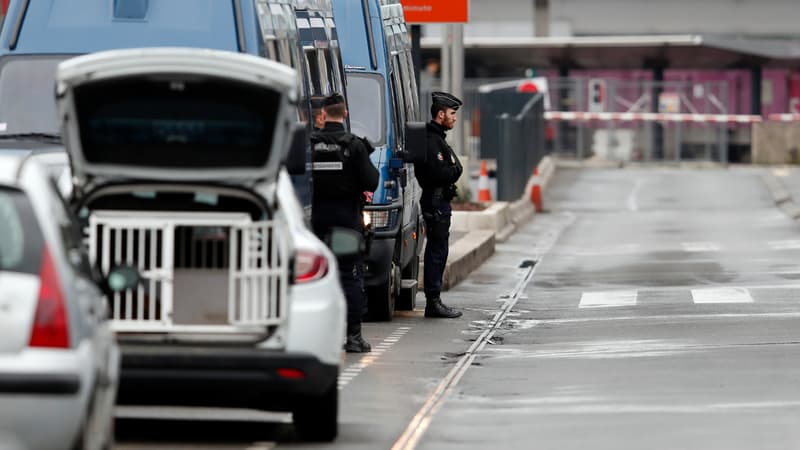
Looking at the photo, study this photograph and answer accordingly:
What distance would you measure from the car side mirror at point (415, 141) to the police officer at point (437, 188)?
1.45 feet

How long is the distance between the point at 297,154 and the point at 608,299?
8.48 metres

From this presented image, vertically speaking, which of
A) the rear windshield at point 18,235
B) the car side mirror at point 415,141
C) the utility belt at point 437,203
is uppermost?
the rear windshield at point 18,235

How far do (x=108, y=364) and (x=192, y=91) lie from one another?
2612 mm

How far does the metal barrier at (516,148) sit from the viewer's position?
3269cm

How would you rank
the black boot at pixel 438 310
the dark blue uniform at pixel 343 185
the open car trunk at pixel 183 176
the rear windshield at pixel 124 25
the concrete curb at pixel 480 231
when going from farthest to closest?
the concrete curb at pixel 480 231
the black boot at pixel 438 310
the dark blue uniform at pixel 343 185
the rear windshield at pixel 124 25
the open car trunk at pixel 183 176

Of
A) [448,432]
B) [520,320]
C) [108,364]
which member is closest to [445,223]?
[520,320]

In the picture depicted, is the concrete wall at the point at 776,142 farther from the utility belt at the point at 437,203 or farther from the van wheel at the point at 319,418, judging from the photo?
the van wheel at the point at 319,418

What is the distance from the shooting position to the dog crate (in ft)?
32.2

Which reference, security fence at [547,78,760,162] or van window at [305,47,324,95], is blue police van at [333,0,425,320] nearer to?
van window at [305,47,324,95]

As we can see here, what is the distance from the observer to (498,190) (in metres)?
32.7

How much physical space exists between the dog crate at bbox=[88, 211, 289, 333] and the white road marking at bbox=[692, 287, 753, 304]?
9842 mm

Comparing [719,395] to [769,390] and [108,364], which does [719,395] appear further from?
[108,364]

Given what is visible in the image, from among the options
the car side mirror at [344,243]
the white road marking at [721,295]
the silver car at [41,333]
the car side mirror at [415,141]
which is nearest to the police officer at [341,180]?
the car side mirror at [415,141]

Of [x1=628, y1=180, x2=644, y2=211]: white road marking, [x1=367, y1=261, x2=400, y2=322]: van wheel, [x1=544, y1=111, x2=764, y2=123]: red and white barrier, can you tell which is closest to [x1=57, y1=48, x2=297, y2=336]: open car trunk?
[x1=367, y1=261, x2=400, y2=322]: van wheel
